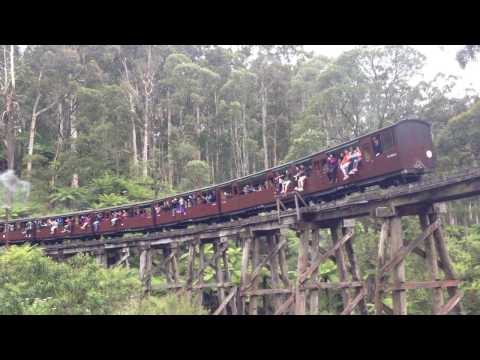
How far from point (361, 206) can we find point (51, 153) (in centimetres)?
3252

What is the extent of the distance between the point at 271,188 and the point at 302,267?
353cm

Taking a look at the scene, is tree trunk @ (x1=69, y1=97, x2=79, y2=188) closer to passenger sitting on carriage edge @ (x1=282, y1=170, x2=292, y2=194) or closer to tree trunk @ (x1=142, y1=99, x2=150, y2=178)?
tree trunk @ (x1=142, y1=99, x2=150, y2=178)

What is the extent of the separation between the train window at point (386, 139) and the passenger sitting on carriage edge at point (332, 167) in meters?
1.67

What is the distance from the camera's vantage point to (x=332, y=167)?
45.7ft

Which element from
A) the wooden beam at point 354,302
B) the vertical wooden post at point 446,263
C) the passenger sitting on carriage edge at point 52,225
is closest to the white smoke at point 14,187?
the passenger sitting on carriage edge at point 52,225

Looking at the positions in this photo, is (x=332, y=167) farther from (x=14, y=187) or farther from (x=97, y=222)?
(x=14, y=187)

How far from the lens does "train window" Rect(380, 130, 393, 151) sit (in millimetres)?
12355

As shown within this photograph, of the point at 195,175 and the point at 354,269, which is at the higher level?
the point at 195,175

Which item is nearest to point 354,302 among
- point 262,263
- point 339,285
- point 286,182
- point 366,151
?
point 339,285

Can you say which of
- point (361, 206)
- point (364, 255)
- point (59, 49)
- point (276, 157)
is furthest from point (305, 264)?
point (59, 49)

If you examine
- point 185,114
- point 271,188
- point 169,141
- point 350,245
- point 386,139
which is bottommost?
point 350,245

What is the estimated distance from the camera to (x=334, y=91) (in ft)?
91.1

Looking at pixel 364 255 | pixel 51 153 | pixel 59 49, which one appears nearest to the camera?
pixel 364 255
